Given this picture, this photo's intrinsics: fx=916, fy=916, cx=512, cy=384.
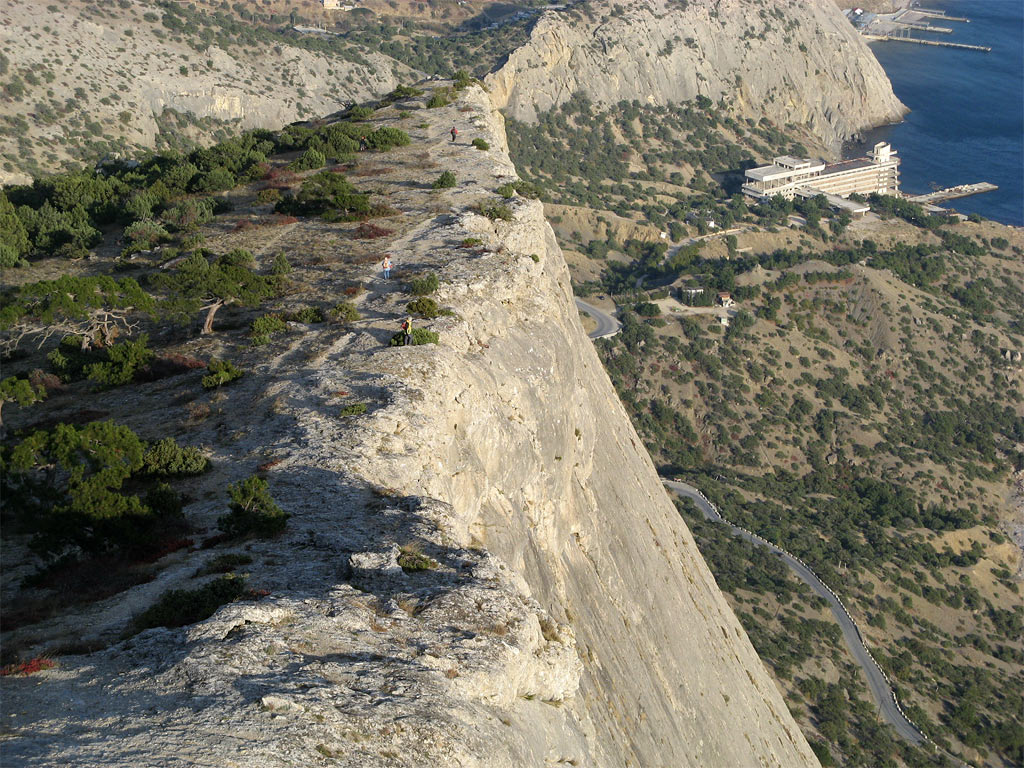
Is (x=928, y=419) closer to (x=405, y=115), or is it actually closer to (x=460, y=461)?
(x=405, y=115)

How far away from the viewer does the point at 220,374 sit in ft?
106

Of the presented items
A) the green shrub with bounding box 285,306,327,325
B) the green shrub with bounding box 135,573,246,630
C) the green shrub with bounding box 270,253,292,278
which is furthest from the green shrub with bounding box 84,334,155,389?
the green shrub with bounding box 135,573,246,630

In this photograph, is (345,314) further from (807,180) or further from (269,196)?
(807,180)

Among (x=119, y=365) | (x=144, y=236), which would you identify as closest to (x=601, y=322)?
(x=144, y=236)

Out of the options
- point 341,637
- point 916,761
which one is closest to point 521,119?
point 916,761

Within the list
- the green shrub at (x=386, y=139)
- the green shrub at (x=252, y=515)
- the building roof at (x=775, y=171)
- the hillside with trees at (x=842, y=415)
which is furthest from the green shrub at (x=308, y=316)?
the building roof at (x=775, y=171)

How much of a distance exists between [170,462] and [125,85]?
384 feet

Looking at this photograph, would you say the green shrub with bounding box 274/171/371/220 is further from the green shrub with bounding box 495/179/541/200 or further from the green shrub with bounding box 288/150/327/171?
the green shrub with bounding box 495/179/541/200

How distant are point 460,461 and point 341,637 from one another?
11850 mm

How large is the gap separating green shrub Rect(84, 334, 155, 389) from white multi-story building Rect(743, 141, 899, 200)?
538 feet

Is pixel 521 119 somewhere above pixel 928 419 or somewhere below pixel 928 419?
above

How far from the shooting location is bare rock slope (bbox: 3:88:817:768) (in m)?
15.6

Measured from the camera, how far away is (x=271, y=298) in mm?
40656

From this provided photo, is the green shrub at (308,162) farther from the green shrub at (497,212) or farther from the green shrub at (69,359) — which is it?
the green shrub at (69,359)
